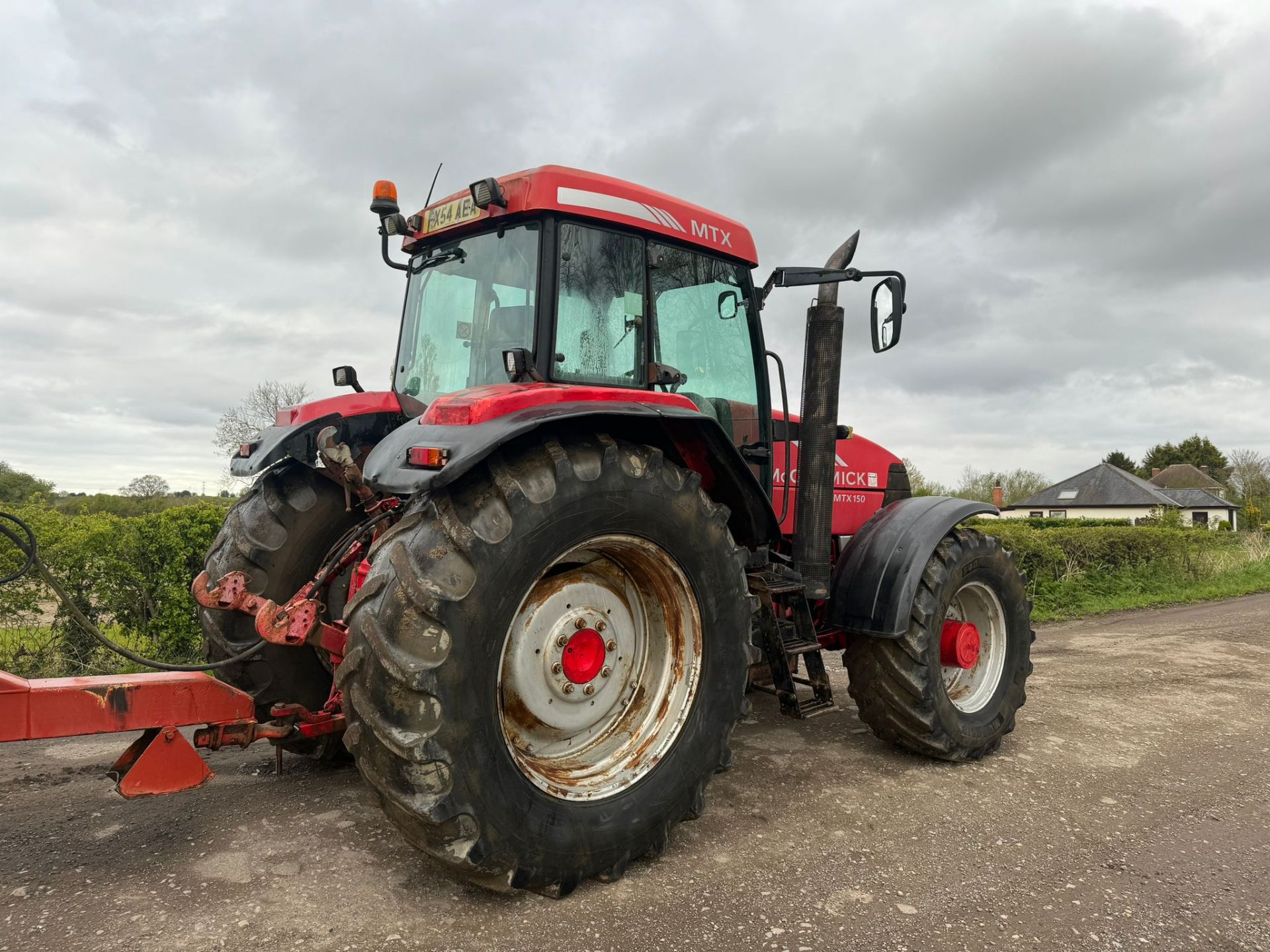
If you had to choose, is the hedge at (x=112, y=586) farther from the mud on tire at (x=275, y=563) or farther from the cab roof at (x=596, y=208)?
the cab roof at (x=596, y=208)

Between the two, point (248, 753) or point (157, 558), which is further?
point (157, 558)

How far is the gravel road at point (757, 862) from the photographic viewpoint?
8.21ft

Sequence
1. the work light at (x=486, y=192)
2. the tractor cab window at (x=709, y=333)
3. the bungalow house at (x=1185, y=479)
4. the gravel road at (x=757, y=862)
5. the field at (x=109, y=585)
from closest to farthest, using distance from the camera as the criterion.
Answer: the gravel road at (x=757, y=862), the work light at (x=486, y=192), the tractor cab window at (x=709, y=333), the field at (x=109, y=585), the bungalow house at (x=1185, y=479)

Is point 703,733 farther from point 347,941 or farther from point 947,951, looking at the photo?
point 347,941

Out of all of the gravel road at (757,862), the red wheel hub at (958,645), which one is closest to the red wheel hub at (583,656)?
the gravel road at (757,862)

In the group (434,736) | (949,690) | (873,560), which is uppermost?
(873,560)

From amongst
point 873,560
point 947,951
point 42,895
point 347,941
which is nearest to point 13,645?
point 42,895

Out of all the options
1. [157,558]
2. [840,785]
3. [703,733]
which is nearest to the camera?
[703,733]

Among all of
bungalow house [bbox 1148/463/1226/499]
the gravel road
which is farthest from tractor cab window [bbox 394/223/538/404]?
bungalow house [bbox 1148/463/1226/499]

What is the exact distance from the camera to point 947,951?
2469 mm

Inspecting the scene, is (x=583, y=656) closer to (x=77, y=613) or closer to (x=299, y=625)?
(x=299, y=625)

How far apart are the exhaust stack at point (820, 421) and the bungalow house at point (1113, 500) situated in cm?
5018

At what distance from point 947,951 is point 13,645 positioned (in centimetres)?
615

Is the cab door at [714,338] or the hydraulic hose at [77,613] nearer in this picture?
the hydraulic hose at [77,613]
